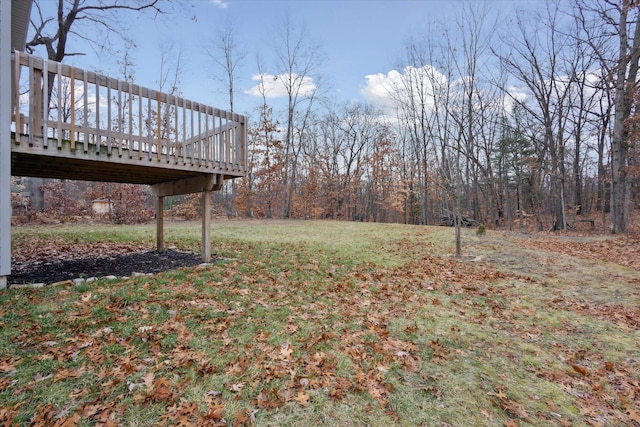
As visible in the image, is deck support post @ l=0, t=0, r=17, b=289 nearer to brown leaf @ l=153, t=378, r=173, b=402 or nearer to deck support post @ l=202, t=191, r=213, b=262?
deck support post @ l=202, t=191, r=213, b=262

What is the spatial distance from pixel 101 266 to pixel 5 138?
8.73 ft

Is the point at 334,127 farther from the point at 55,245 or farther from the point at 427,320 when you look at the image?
the point at 427,320

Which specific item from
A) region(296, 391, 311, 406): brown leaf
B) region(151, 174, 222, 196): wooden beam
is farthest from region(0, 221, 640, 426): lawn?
region(151, 174, 222, 196): wooden beam

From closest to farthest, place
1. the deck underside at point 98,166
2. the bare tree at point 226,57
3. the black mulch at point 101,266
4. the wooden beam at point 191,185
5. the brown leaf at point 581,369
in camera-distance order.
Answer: the brown leaf at point 581,369 < the deck underside at point 98,166 < the black mulch at point 101,266 < the wooden beam at point 191,185 < the bare tree at point 226,57

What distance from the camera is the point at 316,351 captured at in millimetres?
3035

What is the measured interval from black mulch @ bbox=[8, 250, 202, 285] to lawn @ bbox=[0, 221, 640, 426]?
0.60m

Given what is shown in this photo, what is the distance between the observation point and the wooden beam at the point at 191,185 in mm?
5848

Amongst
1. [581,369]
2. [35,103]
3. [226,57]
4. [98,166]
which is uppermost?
→ [226,57]

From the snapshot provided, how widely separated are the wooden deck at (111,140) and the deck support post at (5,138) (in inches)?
4.3

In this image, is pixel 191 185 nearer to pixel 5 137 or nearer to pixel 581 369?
pixel 5 137

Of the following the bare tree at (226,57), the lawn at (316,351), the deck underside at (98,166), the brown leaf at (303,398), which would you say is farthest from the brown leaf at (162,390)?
the bare tree at (226,57)

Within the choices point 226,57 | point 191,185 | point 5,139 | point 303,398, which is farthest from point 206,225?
point 226,57

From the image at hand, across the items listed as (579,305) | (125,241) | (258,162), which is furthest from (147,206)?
(579,305)

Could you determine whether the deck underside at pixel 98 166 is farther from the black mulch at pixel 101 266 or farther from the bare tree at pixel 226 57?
the bare tree at pixel 226 57
